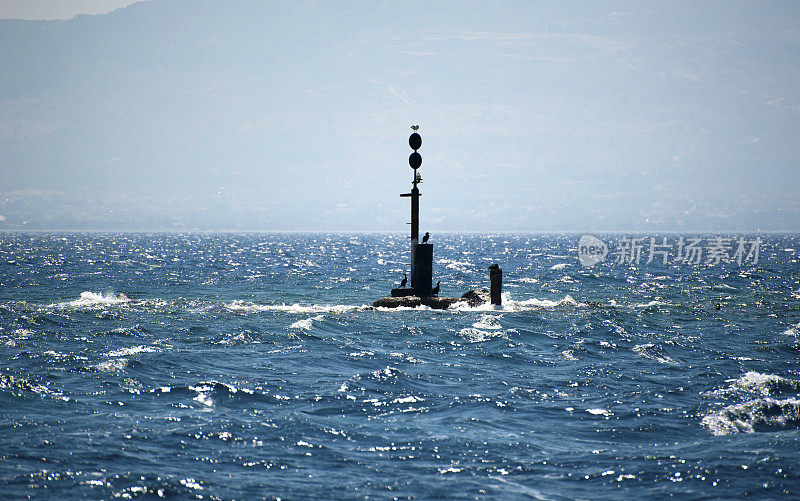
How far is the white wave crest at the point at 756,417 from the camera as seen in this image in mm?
13633

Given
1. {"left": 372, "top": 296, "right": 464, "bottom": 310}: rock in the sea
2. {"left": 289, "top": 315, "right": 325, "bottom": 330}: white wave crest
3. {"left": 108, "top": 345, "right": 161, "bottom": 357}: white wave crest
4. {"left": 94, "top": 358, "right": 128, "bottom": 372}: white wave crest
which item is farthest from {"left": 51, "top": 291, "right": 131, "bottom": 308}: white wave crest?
{"left": 94, "top": 358, "right": 128, "bottom": 372}: white wave crest

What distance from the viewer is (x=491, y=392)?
1669cm

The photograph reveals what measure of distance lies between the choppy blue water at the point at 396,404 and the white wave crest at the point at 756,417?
63mm

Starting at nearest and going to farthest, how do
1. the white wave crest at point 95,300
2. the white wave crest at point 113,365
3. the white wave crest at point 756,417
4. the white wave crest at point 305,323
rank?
the white wave crest at point 756,417, the white wave crest at point 113,365, the white wave crest at point 305,323, the white wave crest at point 95,300

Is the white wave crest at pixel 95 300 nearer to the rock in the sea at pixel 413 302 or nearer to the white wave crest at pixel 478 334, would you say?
the rock in the sea at pixel 413 302

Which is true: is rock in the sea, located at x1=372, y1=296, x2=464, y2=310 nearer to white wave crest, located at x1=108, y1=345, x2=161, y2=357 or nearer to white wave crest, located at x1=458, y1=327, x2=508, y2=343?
white wave crest, located at x1=458, y1=327, x2=508, y2=343

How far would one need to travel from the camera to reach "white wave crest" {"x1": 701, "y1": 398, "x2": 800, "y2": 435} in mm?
13633

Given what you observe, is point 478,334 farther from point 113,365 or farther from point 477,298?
point 113,365

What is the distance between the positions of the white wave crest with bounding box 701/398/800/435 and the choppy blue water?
0.06 meters

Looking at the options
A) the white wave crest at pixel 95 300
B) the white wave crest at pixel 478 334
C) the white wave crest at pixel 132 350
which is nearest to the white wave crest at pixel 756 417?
the white wave crest at pixel 478 334

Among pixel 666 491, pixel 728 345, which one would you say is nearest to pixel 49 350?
pixel 666 491

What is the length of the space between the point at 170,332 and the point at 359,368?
994cm

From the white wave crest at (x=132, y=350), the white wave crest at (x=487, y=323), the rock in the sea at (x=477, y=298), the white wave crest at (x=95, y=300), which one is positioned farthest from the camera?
the rock in the sea at (x=477, y=298)

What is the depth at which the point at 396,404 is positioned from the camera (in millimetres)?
15461
